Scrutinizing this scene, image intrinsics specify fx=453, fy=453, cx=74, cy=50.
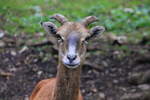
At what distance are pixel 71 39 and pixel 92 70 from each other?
172 inches

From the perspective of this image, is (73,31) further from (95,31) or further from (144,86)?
(144,86)

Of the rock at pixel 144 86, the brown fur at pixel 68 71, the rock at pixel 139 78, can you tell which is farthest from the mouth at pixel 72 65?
the rock at pixel 139 78

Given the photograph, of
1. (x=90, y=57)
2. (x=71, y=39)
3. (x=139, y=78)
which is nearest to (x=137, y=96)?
(x=139, y=78)

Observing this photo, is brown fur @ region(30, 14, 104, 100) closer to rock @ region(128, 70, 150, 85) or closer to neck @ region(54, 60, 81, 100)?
neck @ region(54, 60, 81, 100)

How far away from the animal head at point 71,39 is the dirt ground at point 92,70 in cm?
277

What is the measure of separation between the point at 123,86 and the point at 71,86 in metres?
3.66

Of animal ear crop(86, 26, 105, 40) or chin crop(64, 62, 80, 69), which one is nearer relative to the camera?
chin crop(64, 62, 80, 69)

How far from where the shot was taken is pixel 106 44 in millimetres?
12484

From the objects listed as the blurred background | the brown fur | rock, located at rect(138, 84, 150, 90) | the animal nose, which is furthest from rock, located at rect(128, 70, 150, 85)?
the animal nose

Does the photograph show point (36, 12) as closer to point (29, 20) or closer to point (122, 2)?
point (29, 20)

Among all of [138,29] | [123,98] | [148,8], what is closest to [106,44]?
[138,29]

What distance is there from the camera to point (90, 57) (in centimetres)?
1143

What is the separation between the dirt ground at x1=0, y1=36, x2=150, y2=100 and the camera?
31.9ft

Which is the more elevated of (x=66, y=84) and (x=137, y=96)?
(x=66, y=84)
